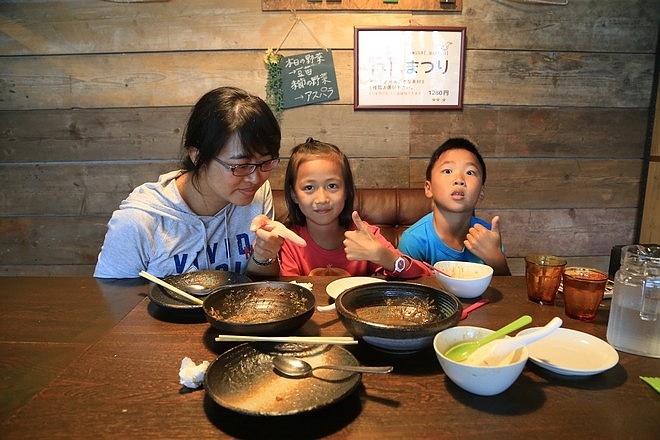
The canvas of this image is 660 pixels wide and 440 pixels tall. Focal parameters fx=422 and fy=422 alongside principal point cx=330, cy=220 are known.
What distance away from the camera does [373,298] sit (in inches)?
41.3

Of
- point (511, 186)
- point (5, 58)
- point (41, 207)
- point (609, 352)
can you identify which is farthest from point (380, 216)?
point (5, 58)

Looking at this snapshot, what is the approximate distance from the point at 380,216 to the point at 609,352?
149cm

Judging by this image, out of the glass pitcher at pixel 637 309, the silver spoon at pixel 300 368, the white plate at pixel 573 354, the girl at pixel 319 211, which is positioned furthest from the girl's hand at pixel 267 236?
the glass pitcher at pixel 637 309

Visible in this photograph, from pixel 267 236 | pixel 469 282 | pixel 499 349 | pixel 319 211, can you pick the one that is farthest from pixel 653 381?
pixel 319 211

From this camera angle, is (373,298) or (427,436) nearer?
(427,436)

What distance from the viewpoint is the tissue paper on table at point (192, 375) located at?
2.54 feet

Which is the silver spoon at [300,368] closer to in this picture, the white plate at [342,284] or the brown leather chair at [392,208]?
the white plate at [342,284]

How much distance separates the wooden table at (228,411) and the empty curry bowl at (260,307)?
0.20 feet

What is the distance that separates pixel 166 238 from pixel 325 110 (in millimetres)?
1333

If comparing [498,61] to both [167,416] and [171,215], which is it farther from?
[167,416]

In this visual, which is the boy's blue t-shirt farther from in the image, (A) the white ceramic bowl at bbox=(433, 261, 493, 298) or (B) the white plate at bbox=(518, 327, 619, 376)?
(B) the white plate at bbox=(518, 327, 619, 376)

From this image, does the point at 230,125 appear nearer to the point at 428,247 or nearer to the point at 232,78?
the point at 428,247

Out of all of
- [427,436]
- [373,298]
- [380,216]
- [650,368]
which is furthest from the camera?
[380,216]

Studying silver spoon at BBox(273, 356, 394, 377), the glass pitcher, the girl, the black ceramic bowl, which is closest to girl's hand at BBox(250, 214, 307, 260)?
the black ceramic bowl
